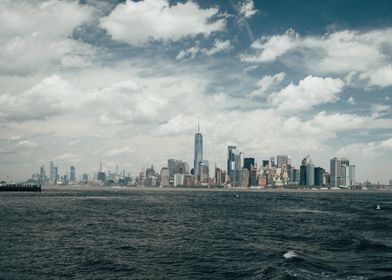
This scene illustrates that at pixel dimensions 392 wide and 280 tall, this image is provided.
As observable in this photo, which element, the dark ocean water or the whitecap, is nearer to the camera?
the dark ocean water

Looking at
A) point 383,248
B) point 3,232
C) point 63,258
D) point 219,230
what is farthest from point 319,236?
point 3,232

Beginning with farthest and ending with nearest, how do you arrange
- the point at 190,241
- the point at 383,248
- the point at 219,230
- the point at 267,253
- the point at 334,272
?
the point at 219,230 → the point at 190,241 → the point at 383,248 → the point at 267,253 → the point at 334,272

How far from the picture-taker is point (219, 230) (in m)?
86.6

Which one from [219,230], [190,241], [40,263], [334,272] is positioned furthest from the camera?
[219,230]

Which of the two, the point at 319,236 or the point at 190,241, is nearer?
the point at 190,241

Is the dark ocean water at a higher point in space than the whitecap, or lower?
lower

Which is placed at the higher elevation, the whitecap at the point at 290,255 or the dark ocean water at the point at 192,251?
the whitecap at the point at 290,255

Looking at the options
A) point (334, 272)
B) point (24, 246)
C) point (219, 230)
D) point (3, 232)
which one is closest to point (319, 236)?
point (219, 230)

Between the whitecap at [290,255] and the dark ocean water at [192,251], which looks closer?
the dark ocean water at [192,251]

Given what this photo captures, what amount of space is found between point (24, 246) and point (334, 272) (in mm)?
46056

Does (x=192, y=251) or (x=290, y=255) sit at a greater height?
(x=290, y=255)

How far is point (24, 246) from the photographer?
210ft

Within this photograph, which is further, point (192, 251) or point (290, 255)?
point (192, 251)

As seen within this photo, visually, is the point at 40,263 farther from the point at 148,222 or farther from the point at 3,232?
the point at 148,222
